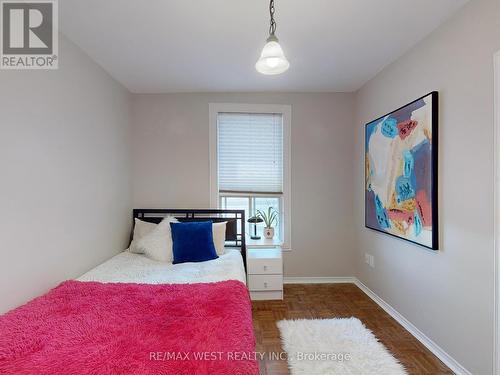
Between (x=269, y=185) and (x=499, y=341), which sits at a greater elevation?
(x=269, y=185)

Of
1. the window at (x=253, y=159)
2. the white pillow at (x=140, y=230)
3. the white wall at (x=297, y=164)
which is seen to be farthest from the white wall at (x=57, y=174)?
the window at (x=253, y=159)

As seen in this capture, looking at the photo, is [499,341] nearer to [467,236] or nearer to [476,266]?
Answer: [476,266]

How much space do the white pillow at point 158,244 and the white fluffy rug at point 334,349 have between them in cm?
136

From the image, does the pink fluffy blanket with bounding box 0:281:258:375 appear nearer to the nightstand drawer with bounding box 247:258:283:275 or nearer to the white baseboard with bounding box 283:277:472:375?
the nightstand drawer with bounding box 247:258:283:275

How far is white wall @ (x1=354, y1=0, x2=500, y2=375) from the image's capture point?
168 centimetres

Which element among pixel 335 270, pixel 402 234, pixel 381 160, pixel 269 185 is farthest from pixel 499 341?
pixel 269 185

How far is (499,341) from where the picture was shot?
5.21 ft

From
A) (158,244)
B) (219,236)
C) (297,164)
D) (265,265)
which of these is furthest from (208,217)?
(297,164)

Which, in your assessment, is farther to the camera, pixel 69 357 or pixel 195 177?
pixel 195 177

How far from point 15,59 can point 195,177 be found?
6.91 feet

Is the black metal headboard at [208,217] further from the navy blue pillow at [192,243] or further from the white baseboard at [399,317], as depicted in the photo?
the white baseboard at [399,317]

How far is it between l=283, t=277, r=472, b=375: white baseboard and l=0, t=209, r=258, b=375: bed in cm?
156

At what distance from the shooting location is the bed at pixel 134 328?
115 cm

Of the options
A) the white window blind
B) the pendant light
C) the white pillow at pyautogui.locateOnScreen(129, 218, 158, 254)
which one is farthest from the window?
the pendant light
